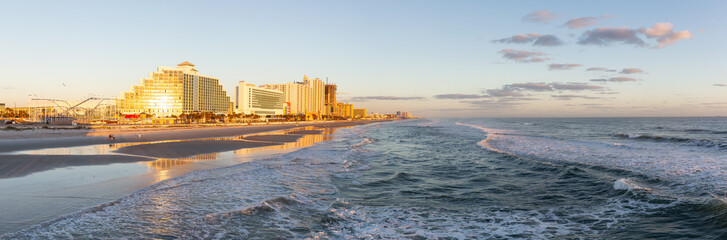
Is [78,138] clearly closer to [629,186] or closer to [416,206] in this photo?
[416,206]

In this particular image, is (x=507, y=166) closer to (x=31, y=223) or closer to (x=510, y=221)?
(x=510, y=221)

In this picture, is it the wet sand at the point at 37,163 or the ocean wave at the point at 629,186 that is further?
the wet sand at the point at 37,163

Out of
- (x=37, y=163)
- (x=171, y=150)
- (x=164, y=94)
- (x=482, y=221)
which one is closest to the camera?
(x=482, y=221)

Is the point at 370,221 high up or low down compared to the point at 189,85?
down

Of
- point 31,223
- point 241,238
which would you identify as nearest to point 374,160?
point 241,238

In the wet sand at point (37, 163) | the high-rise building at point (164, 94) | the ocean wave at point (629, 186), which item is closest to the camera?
the ocean wave at point (629, 186)

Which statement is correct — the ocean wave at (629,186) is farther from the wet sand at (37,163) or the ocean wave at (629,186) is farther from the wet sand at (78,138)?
the wet sand at (78,138)

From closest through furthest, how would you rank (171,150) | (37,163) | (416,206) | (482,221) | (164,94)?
(482,221) → (416,206) → (37,163) → (171,150) → (164,94)

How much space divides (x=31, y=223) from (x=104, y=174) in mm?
6240

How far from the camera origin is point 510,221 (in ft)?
24.3

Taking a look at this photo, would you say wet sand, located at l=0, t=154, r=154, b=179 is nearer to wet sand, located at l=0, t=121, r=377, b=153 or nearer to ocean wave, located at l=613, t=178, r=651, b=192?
wet sand, located at l=0, t=121, r=377, b=153

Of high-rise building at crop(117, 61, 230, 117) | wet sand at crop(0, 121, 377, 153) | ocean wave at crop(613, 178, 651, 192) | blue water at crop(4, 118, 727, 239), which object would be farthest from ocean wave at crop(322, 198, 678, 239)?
high-rise building at crop(117, 61, 230, 117)

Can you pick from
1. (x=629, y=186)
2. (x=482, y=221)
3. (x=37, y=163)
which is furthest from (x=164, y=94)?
(x=629, y=186)

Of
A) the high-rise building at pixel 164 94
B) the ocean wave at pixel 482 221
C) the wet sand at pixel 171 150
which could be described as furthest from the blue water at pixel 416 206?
the high-rise building at pixel 164 94
